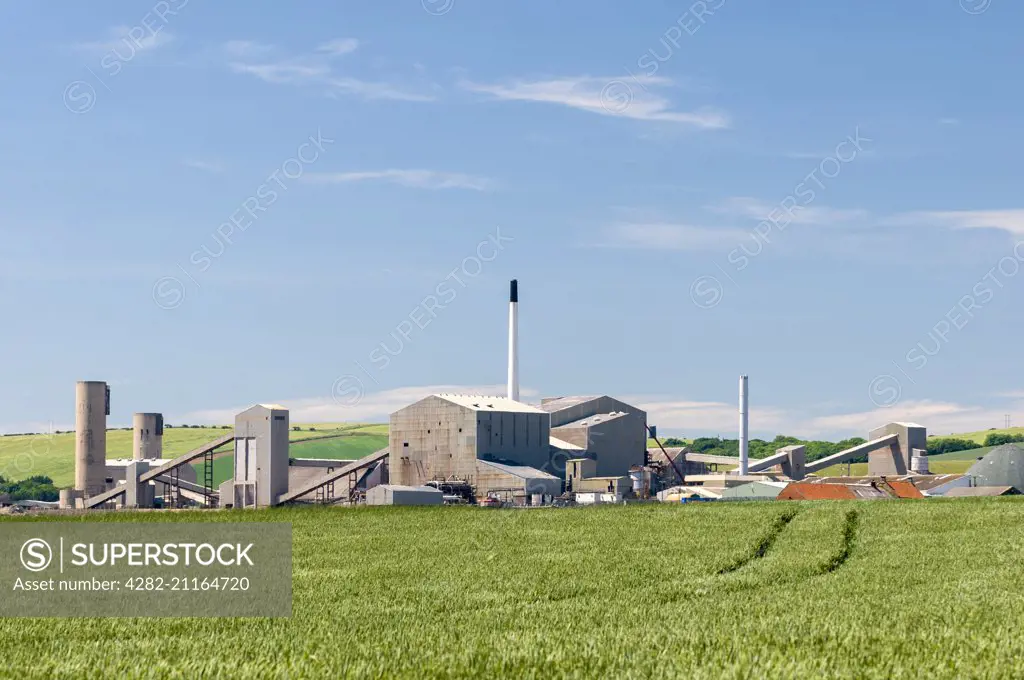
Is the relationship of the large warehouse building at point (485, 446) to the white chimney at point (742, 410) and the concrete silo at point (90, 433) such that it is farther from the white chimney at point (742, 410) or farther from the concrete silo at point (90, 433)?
the concrete silo at point (90, 433)

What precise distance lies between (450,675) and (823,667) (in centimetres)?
571

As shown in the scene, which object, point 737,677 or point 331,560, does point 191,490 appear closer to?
point 331,560

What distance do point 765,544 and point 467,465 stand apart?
112386 millimetres

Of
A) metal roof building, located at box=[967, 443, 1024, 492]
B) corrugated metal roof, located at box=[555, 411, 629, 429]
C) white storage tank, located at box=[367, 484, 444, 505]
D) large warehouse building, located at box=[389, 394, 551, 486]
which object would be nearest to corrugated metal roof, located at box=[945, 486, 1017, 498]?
metal roof building, located at box=[967, 443, 1024, 492]

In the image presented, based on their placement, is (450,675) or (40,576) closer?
(450,675)

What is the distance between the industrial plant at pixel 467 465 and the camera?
156 metres

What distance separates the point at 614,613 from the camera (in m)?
26.4

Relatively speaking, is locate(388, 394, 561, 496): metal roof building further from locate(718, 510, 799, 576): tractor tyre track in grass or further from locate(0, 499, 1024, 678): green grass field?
locate(0, 499, 1024, 678): green grass field

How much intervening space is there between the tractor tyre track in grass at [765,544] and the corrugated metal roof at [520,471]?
90.0m

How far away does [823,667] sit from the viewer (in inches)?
687

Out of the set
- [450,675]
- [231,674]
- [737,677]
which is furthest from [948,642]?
[231,674]

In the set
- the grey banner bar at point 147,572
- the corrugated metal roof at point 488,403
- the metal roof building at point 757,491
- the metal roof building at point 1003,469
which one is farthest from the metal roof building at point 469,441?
the grey banner bar at point 147,572

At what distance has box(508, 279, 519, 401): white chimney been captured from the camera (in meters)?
187

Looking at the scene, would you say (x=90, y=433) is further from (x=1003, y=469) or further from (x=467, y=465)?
(x=1003, y=469)
